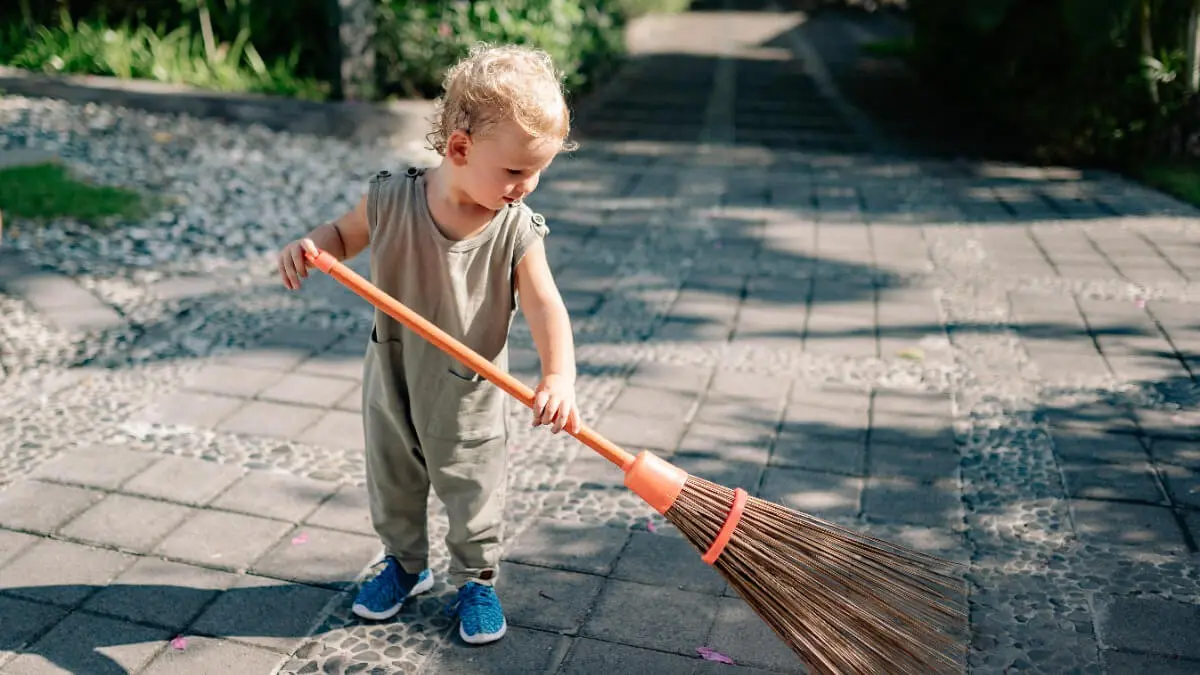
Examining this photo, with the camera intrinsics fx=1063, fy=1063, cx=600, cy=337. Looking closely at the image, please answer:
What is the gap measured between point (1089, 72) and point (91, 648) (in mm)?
6982

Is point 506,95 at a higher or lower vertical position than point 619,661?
higher

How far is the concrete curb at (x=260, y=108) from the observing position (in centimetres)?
726

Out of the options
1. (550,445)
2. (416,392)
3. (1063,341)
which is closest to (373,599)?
(416,392)

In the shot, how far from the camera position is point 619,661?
2.40 meters

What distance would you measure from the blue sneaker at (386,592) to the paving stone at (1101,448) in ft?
6.87

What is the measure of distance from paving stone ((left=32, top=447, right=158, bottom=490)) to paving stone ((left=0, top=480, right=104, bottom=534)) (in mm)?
44

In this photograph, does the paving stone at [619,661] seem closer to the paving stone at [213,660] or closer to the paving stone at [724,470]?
Result: the paving stone at [213,660]

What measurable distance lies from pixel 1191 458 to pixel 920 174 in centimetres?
412

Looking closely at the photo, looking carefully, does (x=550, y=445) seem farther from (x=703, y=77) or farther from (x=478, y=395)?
(x=703, y=77)

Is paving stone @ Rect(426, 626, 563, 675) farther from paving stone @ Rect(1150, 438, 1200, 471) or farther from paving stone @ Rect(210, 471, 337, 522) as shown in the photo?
paving stone @ Rect(1150, 438, 1200, 471)

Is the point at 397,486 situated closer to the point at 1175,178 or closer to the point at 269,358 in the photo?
the point at 269,358

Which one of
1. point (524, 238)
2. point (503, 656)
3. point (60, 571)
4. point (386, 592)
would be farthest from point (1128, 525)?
point (60, 571)

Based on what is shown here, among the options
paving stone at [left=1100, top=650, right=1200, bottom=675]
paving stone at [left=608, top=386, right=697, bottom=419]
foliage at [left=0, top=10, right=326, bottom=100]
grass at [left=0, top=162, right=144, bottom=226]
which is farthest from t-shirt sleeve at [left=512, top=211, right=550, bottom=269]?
foliage at [left=0, top=10, right=326, bottom=100]

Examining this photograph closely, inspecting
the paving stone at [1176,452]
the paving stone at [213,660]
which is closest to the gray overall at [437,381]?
the paving stone at [213,660]
